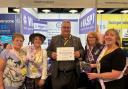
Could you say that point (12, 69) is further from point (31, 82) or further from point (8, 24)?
point (8, 24)

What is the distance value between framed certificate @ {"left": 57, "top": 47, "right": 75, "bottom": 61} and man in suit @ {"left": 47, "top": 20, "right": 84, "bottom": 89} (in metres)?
0.06

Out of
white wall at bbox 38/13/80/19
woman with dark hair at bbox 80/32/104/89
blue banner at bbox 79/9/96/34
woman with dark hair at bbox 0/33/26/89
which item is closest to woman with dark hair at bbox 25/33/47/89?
woman with dark hair at bbox 0/33/26/89

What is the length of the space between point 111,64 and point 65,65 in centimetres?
120

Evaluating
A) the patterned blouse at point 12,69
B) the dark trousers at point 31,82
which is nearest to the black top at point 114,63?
the dark trousers at point 31,82

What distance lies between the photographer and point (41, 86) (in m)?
4.31

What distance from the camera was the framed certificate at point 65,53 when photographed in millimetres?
4309

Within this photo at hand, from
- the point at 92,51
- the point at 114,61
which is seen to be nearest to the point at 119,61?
the point at 114,61

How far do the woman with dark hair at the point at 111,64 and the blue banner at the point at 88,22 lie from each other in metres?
2.23

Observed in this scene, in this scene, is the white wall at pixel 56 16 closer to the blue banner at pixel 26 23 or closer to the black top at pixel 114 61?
the blue banner at pixel 26 23

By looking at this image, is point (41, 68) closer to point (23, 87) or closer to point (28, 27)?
point (23, 87)

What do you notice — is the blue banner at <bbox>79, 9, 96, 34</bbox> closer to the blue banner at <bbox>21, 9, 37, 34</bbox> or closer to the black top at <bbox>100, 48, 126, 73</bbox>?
the blue banner at <bbox>21, 9, 37, 34</bbox>

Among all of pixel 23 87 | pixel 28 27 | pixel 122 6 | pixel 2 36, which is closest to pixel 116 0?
pixel 122 6

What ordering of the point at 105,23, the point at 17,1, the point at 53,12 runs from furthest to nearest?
the point at 105,23, the point at 53,12, the point at 17,1

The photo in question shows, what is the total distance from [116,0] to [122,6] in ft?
0.60
